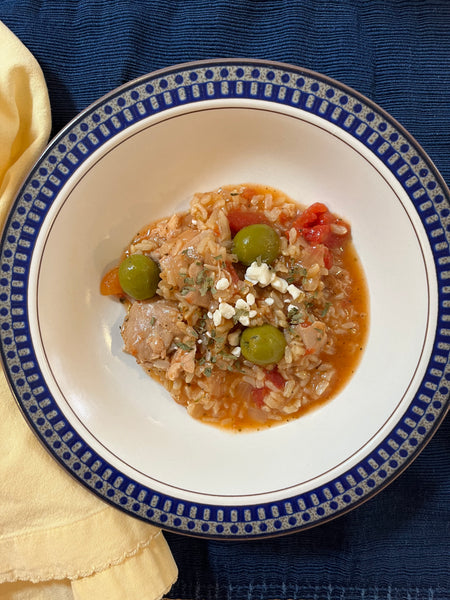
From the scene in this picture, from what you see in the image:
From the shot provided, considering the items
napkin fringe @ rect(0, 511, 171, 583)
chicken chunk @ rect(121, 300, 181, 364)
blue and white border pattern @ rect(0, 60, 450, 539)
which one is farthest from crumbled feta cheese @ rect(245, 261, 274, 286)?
napkin fringe @ rect(0, 511, 171, 583)

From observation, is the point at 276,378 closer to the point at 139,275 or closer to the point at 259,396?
the point at 259,396

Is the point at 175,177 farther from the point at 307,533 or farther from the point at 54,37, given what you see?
the point at 307,533

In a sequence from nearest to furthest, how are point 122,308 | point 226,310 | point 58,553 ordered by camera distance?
point 226,310, point 58,553, point 122,308

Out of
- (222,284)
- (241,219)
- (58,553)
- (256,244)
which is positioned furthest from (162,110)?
(58,553)

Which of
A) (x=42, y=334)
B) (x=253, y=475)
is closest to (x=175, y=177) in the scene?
(x=42, y=334)

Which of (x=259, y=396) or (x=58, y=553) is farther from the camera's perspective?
(x=259, y=396)
